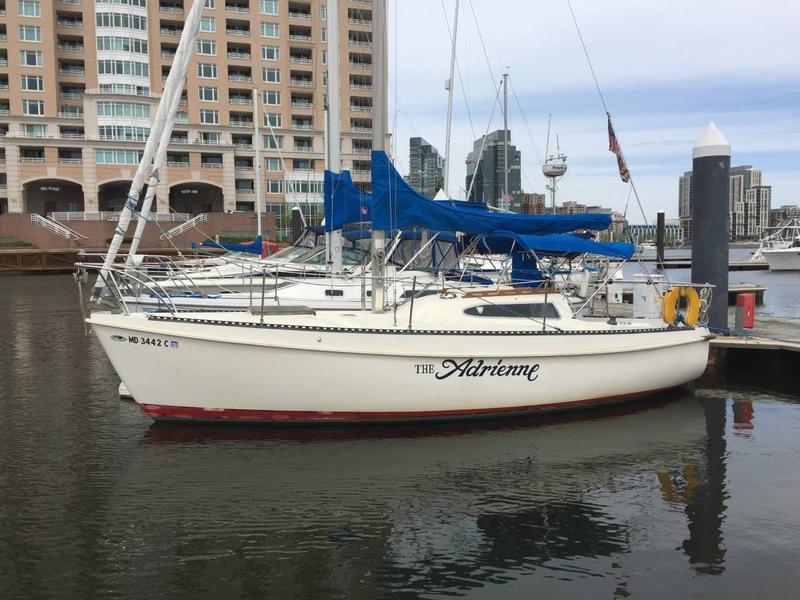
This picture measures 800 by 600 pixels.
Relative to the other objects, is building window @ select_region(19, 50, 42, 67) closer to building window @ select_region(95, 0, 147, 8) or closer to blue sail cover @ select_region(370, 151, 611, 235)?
building window @ select_region(95, 0, 147, 8)

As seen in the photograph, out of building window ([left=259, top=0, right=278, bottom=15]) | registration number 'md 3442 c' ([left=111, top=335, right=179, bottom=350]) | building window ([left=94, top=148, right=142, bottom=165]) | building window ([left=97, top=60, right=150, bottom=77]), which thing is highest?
building window ([left=259, top=0, right=278, bottom=15])

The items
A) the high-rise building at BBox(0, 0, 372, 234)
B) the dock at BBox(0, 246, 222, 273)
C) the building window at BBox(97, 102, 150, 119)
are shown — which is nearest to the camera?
the dock at BBox(0, 246, 222, 273)

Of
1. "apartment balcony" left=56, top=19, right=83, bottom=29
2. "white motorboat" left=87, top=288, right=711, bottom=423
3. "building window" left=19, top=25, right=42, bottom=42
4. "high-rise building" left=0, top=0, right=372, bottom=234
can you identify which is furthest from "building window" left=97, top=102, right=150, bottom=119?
"white motorboat" left=87, top=288, right=711, bottom=423

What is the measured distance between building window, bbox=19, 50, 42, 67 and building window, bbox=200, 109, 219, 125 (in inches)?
609

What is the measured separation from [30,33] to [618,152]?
224 ft

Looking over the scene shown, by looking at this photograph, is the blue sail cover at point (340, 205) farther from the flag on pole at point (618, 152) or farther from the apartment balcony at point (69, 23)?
the apartment balcony at point (69, 23)

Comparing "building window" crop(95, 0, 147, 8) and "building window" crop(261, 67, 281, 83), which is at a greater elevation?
"building window" crop(95, 0, 147, 8)

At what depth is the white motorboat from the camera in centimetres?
1010

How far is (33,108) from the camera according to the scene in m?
65.0

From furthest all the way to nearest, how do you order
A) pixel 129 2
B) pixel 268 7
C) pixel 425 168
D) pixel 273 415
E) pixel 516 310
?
pixel 268 7, pixel 129 2, pixel 425 168, pixel 516 310, pixel 273 415

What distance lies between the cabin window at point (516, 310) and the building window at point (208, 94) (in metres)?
64.9

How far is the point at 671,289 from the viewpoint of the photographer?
12.9m

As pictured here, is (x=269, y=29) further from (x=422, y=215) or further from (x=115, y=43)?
(x=422, y=215)


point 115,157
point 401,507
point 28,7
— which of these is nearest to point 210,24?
point 28,7
